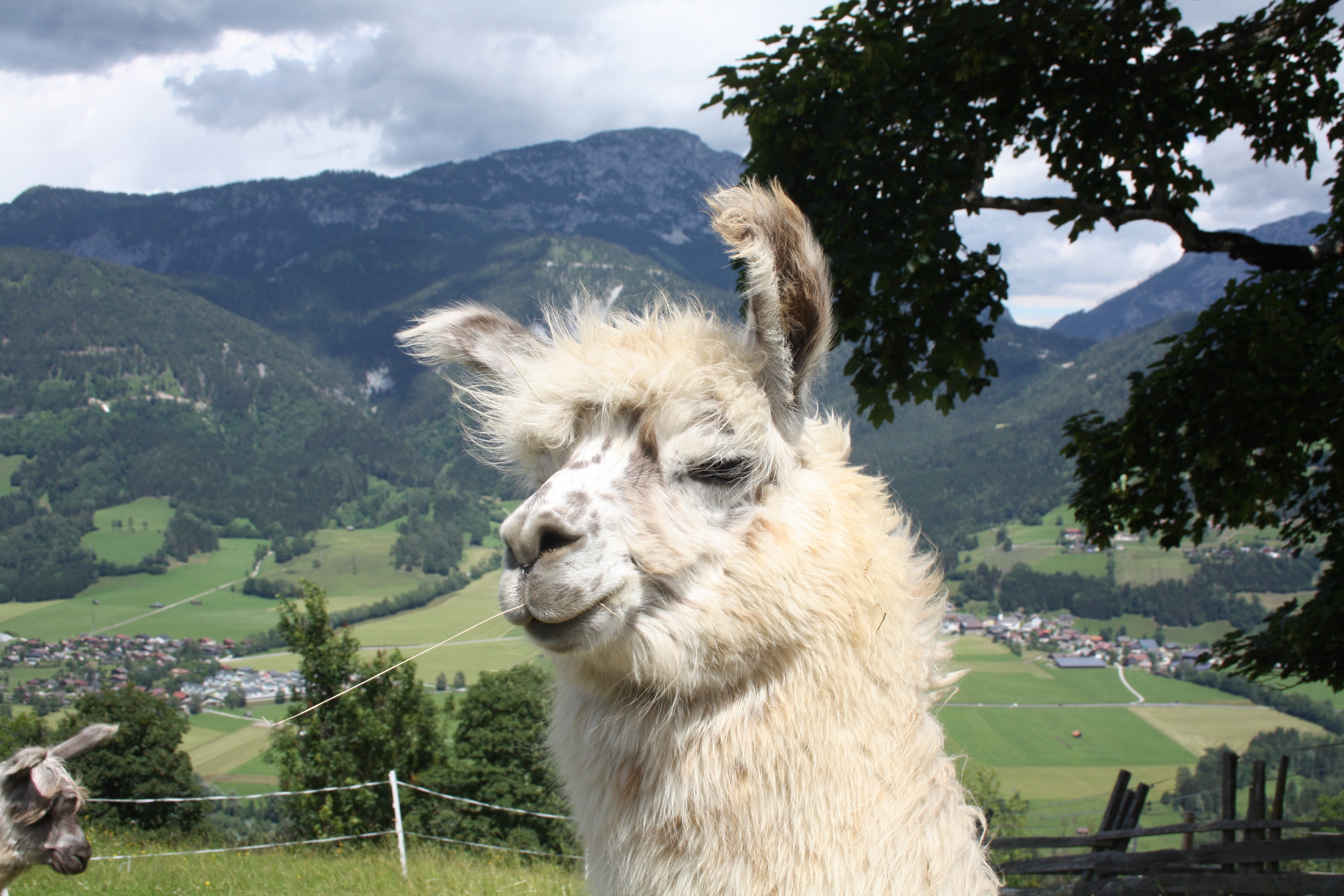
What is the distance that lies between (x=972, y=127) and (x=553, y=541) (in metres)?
6.65

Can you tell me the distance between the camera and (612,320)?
270cm

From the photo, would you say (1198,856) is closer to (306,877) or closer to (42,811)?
(306,877)

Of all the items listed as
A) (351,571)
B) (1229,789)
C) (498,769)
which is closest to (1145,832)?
(1229,789)

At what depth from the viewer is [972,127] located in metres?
7.11

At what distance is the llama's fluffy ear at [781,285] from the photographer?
191cm

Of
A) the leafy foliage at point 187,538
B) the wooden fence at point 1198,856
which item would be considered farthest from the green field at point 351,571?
the wooden fence at point 1198,856

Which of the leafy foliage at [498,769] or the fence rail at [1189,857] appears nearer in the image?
the fence rail at [1189,857]

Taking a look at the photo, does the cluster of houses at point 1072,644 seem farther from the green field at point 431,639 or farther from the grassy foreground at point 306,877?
the grassy foreground at point 306,877

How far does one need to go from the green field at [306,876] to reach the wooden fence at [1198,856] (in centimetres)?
447

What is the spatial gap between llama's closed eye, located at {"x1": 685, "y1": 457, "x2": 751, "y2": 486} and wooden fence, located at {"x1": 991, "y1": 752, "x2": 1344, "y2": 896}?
6.68 metres

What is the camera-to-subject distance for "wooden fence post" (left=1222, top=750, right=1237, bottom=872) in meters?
9.48

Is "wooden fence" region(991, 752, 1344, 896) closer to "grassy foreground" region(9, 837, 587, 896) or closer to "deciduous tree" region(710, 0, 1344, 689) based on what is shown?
"deciduous tree" region(710, 0, 1344, 689)

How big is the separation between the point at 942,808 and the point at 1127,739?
85865mm

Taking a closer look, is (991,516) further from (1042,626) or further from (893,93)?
(893,93)
